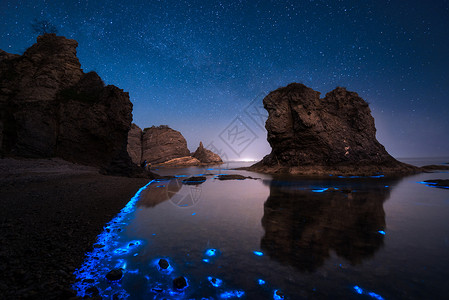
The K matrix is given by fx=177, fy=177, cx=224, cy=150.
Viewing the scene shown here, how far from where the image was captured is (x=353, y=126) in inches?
1337

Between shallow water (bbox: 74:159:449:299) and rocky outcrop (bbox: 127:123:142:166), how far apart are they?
67.8 metres

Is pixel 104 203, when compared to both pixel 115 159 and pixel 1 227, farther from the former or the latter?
pixel 115 159

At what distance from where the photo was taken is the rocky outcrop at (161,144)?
6981 centimetres

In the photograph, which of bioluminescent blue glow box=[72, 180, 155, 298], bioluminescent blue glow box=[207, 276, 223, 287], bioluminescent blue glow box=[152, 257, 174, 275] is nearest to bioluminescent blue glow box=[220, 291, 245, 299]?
bioluminescent blue glow box=[207, 276, 223, 287]

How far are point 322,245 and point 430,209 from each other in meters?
7.87

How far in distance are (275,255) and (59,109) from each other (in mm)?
27121

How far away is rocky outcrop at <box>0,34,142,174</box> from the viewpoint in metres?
18.1

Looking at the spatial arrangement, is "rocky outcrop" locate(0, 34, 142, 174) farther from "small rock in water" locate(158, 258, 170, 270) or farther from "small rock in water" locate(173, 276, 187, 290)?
"small rock in water" locate(173, 276, 187, 290)

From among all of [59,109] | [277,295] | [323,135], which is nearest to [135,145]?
[59,109]

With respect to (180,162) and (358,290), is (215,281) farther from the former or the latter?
(180,162)

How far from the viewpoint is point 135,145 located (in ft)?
226

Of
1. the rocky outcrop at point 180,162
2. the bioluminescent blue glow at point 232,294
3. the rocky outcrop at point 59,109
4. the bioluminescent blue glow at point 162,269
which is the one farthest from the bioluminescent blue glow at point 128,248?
the rocky outcrop at point 180,162

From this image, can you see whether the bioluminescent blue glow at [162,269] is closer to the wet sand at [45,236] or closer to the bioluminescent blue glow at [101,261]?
the bioluminescent blue glow at [101,261]

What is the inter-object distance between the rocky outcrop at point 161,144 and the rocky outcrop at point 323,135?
46.9 metres
